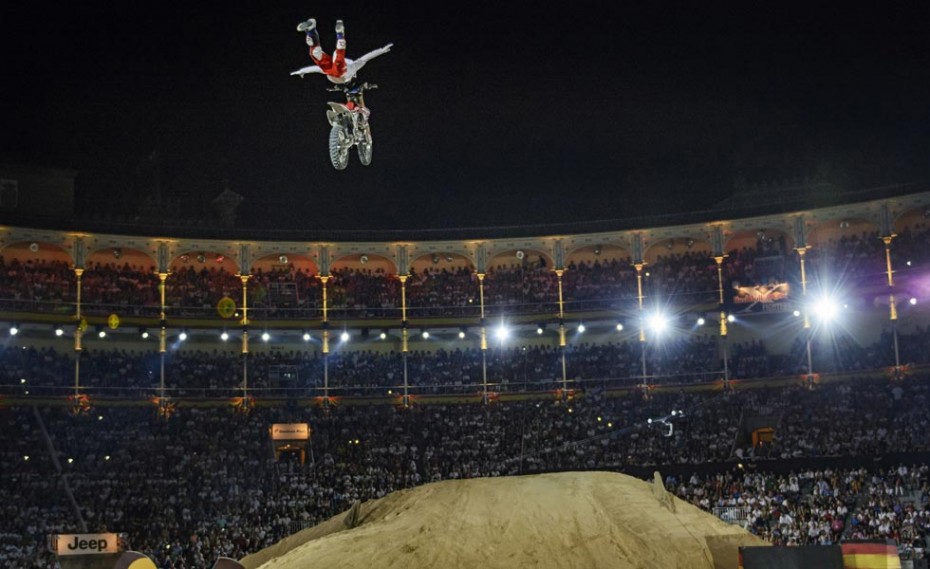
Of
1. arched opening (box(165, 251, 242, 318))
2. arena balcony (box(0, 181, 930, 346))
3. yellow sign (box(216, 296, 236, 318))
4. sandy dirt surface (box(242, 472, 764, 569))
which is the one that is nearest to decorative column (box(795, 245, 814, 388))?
arena balcony (box(0, 181, 930, 346))

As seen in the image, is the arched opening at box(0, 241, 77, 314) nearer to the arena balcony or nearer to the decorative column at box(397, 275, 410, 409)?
the arena balcony

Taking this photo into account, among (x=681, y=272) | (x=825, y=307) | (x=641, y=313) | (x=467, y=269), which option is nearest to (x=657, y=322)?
(x=641, y=313)

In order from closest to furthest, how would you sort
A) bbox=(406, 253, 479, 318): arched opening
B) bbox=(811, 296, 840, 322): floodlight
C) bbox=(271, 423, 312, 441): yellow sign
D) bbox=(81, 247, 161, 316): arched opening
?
1. bbox=(271, 423, 312, 441): yellow sign
2. bbox=(811, 296, 840, 322): floodlight
3. bbox=(81, 247, 161, 316): arched opening
4. bbox=(406, 253, 479, 318): arched opening

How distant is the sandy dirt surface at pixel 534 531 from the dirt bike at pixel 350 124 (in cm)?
894

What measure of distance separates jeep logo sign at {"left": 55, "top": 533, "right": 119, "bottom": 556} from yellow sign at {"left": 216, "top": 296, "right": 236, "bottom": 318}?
3182 cm

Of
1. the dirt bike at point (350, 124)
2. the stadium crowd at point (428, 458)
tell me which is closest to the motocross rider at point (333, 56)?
the dirt bike at point (350, 124)

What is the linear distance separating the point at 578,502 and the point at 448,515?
9.68ft

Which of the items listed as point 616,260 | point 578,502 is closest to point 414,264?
point 616,260

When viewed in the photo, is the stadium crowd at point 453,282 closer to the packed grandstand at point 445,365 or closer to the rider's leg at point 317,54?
the packed grandstand at point 445,365

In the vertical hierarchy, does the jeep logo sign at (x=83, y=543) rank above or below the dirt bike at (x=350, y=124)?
below

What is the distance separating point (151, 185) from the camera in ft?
255

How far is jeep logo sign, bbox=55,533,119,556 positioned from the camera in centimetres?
3362

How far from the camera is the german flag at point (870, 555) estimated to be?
22.3 meters

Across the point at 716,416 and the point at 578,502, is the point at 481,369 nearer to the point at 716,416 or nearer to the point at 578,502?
the point at 716,416
